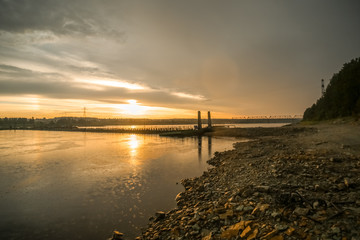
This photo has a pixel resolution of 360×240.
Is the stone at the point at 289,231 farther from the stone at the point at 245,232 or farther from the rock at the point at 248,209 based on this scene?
the rock at the point at 248,209

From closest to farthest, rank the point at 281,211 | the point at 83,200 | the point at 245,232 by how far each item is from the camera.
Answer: the point at 245,232 → the point at 281,211 → the point at 83,200

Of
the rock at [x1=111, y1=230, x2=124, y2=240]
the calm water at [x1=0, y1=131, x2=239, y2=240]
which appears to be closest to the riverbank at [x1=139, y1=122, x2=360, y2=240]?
the rock at [x1=111, y1=230, x2=124, y2=240]

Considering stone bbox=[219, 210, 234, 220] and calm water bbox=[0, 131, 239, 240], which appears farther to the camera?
calm water bbox=[0, 131, 239, 240]

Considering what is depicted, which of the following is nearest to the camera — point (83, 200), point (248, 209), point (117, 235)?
point (248, 209)

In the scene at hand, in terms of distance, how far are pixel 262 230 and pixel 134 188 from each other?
358 inches

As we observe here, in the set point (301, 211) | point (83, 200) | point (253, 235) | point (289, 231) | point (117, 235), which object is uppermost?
point (301, 211)

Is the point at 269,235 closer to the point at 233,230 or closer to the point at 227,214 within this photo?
the point at 233,230

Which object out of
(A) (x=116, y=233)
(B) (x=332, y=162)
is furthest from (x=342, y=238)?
(B) (x=332, y=162)

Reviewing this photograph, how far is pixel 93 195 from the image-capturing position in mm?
10977

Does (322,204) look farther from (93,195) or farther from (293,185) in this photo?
(93,195)

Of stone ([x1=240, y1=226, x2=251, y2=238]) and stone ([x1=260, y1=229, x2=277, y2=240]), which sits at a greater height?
stone ([x1=260, y1=229, x2=277, y2=240])

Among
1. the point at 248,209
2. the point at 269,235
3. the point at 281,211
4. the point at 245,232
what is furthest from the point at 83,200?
the point at 281,211

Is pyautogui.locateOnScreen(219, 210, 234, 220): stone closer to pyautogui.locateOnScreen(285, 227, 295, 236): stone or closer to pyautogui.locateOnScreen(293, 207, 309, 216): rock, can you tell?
pyautogui.locateOnScreen(285, 227, 295, 236): stone

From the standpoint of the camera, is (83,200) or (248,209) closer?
(248,209)
